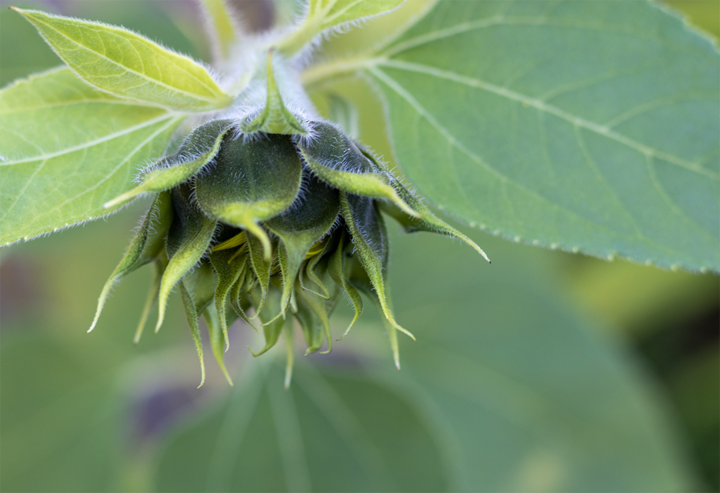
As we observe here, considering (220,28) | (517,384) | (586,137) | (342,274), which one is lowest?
(342,274)

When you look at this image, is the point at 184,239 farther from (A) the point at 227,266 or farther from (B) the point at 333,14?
(B) the point at 333,14

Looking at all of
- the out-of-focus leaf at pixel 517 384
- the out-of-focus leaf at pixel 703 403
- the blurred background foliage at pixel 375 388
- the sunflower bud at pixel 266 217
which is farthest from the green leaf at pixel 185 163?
the out-of-focus leaf at pixel 703 403

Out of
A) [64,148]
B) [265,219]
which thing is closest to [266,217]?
[265,219]

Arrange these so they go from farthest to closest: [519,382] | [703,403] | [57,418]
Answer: [703,403], [519,382], [57,418]

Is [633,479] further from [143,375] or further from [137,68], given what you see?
[137,68]

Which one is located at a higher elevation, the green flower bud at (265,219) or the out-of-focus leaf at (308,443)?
the out-of-focus leaf at (308,443)

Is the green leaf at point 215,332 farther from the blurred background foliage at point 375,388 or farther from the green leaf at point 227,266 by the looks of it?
the blurred background foliage at point 375,388

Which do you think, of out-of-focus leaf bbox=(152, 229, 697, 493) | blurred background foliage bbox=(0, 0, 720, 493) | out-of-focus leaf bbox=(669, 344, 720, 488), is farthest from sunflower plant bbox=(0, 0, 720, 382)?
out-of-focus leaf bbox=(669, 344, 720, 488)
